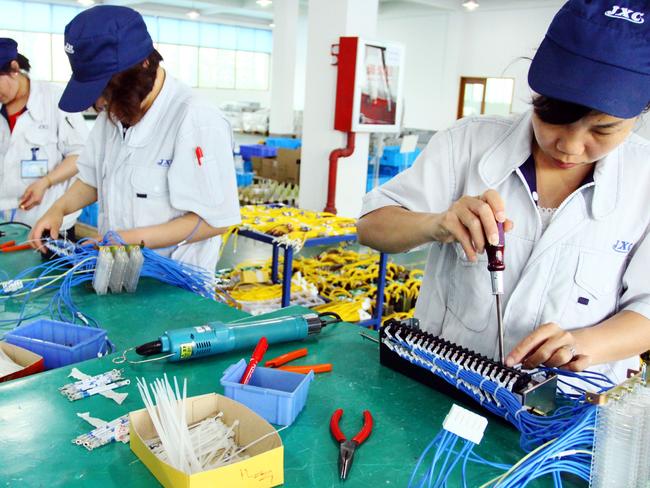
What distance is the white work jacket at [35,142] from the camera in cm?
275

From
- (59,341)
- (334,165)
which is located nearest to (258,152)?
(334,165)

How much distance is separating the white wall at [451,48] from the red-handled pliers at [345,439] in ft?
34.2

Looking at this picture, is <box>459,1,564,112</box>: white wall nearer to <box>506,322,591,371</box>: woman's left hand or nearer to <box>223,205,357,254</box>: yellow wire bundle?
<box>223,205,357,254</box>: yellow wire bundle

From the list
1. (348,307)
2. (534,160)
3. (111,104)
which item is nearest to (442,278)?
(534,160)

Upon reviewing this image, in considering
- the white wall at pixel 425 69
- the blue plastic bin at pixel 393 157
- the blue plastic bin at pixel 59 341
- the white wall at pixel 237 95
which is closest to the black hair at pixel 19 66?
the blue plastic bin at pixel 59 341

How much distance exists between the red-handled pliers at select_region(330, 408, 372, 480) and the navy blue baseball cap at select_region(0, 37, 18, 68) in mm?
2260

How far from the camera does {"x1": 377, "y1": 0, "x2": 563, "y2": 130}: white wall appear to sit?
1080 centimetres

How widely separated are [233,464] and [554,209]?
2.81 feet

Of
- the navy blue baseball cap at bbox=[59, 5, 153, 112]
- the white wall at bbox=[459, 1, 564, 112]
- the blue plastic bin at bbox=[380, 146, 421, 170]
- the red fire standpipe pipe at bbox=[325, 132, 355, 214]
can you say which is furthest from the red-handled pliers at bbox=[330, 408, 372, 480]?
the white wall at bbox=[459, 1, 564, 112]

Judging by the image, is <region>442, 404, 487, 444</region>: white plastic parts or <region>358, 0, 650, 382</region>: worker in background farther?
<region>358, 0, 650, 382</region>: worker in background

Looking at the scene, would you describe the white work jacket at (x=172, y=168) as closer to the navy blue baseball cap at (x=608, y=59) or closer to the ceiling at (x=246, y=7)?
the navy blue baseball cap at (x=608, y=59)

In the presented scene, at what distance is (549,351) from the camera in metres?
1.05

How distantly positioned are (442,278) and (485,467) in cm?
53

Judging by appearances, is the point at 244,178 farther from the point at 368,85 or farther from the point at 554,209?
the point at 554,209
